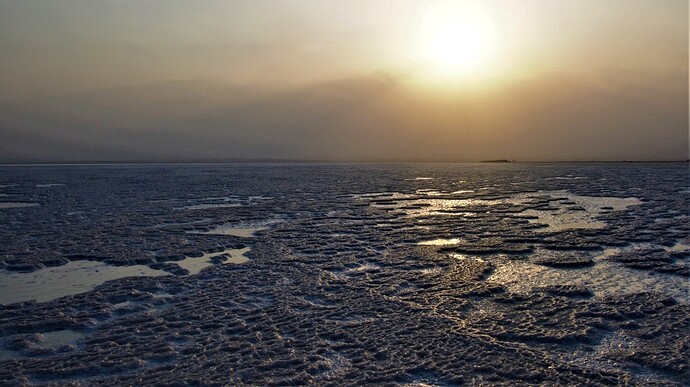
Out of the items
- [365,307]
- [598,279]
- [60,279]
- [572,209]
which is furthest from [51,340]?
[572,209]

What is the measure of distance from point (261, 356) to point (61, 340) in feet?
5.47

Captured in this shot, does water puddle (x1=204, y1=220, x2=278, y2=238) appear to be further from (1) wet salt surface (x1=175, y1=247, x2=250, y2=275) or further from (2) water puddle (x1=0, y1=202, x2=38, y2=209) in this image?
(2) water puddle (x1=0, y1=202, x2=38, y2=209)

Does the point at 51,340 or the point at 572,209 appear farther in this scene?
the point at 572,209

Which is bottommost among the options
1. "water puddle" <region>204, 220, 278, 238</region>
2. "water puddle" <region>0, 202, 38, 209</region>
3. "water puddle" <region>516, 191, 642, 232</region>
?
"water puddle" <region>0, 202, 38, 209</region>

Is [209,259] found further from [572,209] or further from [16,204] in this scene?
[16,204]

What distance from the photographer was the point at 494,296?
16.5ft

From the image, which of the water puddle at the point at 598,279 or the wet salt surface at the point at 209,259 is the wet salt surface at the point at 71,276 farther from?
the water puddle at the point at 598,279

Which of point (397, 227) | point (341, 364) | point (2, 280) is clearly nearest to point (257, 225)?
point (397, 227)

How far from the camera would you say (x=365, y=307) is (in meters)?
4.74

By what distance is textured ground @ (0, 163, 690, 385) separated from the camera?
3.45 m

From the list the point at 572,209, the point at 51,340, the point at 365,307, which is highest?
the point at 572,209

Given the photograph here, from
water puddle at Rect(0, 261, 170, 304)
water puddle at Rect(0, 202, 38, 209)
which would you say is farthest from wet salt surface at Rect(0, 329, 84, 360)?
water puddle at Rect(0, 202, 38, 209)

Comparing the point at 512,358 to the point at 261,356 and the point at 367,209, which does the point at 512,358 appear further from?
the point at 367,209

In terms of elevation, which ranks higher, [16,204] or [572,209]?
[572,209]
